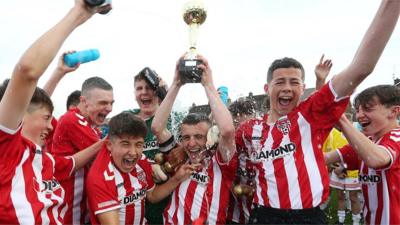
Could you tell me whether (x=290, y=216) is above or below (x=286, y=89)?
below

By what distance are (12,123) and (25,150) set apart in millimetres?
443

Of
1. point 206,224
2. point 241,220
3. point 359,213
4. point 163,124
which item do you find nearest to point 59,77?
point 163,124

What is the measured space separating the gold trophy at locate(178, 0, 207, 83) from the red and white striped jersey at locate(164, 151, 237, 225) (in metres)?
0.70

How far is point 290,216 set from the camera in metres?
2.83

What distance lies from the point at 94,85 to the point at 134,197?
4.49ft

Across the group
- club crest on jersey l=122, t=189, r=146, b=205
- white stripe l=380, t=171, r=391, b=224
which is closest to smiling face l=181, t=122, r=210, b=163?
club crest on jersey l=122, t=189, r=146, b=205

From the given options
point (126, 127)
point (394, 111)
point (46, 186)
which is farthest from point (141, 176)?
point (394, 111)

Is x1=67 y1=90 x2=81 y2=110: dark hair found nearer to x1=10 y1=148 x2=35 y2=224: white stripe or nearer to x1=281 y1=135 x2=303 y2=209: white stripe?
x1=10 y1=148 x2=35 y2=224: white stripe

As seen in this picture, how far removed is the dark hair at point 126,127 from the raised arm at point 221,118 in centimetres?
62

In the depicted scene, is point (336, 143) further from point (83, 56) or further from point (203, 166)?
point (83, 56)

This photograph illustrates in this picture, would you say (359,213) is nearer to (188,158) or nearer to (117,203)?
(188,158)

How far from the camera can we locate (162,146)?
137 inches

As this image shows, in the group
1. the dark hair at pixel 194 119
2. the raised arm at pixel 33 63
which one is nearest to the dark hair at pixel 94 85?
the dark hair at pixel 194 119

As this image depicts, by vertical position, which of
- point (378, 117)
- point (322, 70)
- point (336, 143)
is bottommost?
point (336, 143)
